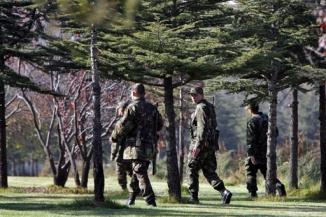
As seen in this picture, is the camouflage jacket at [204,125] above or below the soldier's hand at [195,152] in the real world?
above

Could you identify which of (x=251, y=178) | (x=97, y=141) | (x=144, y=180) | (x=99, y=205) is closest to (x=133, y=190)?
(x=144, y=180)

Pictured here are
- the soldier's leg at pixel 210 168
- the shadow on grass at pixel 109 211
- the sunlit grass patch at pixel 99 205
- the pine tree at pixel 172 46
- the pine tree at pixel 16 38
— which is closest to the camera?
the shadow on grass at pixel 109 211

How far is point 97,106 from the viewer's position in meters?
11.7

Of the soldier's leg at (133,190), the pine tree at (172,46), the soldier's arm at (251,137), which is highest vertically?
the pine tree at (172,46)

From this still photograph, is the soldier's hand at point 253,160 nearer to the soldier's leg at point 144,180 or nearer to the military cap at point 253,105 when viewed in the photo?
the military cap at point 253,105

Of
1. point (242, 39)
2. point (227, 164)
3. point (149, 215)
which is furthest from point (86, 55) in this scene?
point (227, 164)

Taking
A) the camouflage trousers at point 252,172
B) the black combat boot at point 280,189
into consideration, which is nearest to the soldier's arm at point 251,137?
the camouflage trousers at point 252,172

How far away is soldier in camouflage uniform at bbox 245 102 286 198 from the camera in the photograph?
16.0 m

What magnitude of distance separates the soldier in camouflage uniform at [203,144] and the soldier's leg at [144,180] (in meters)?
1.29

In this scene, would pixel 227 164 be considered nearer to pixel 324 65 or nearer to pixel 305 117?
pixel 324 65

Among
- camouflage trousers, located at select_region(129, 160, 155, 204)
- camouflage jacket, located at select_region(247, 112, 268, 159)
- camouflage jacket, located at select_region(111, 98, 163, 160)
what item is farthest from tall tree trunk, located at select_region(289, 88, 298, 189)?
camouflage trousers, located at select_region(129, 160, 155, 204)

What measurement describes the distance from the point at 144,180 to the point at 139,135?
74 centimetres

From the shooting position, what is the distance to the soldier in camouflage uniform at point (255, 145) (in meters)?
16.0

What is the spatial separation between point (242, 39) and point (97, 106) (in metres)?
3.66
